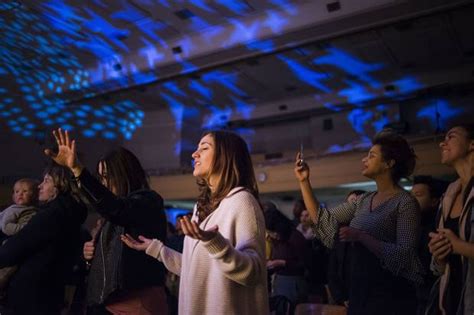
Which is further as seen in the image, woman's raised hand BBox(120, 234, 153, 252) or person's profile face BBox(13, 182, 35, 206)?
person's profile face BBox(13, 182, 35, 206)

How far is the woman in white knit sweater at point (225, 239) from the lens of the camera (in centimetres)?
128

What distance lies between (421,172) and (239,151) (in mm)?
9090

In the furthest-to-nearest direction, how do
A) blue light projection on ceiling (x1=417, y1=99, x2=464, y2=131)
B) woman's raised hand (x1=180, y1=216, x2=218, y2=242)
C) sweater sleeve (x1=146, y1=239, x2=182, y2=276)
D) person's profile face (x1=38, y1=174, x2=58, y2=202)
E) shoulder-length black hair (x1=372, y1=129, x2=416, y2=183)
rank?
blue light projection on ceiling (x1=417, y1=99, x2=464, y2=131), person's profile face (x1=38, y1=174, x2=58, y2=202), shoulder-length black hair (x1=372, y1=129, x2=416, y2=183), sweater sleeve (x1=146, y1=239, x2=182, y2=276), woman's raised hand (x1=180, y1=216, x2=218, y2=242)

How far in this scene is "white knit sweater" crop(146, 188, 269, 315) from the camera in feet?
4.41

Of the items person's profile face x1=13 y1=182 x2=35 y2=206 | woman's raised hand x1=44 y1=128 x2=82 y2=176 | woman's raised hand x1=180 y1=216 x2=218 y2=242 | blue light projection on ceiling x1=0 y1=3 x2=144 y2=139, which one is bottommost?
woman's raised hand x1=180 y1=216 x2=218 y2=242

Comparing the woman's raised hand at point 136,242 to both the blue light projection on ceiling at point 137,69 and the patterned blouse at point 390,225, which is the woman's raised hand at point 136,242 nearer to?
the patterned blouse at point 390,225

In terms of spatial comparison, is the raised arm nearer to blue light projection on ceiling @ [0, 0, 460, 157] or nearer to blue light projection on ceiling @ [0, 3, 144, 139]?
blue light projection on ceiling @ [0, 0, 460, 157]

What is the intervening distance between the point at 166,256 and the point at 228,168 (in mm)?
471

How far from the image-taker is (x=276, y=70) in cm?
1141

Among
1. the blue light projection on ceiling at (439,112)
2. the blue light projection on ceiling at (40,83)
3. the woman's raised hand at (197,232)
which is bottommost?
the woman's raised hand at (197,232)

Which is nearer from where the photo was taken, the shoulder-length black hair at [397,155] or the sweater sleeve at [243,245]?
the sweater sleeve at [243,245]

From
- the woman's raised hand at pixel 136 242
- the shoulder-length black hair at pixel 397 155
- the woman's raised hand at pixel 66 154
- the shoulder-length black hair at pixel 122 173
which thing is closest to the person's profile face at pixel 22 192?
the shoulder-length black hair at pixel 122 173

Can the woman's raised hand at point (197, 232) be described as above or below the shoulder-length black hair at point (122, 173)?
below

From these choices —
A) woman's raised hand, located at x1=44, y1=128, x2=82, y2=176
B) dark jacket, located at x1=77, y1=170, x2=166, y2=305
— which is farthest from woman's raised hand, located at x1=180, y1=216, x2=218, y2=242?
woman's raised hand, located at x1=44, y1=128, x2=82, y2=176
